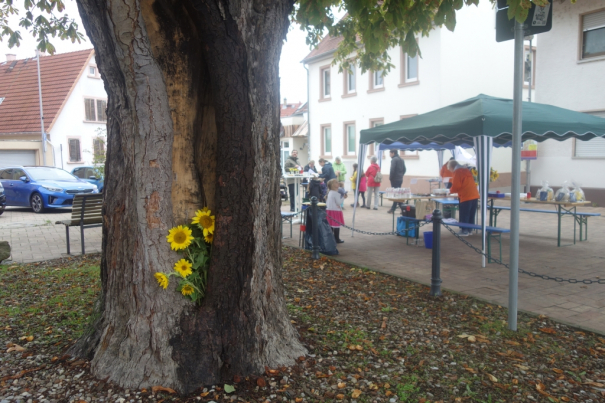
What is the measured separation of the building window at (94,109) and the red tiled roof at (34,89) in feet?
4.97

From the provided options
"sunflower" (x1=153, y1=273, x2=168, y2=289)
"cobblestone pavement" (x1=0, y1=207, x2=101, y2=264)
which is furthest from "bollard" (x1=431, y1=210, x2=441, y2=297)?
"cobblestone pavement" (x1=0, y1=207, x2=101, y2=264)

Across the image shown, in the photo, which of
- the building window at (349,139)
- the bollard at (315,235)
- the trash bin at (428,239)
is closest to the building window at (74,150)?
the building window at (349,139)

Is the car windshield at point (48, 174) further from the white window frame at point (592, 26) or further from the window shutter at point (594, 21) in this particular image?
the window shutter at point (594, 21)

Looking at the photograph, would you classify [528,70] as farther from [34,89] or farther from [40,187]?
[34,89]

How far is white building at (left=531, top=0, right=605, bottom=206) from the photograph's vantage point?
15.3 meters

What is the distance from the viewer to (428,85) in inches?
802

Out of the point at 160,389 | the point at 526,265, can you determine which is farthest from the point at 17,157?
the point at 160,389

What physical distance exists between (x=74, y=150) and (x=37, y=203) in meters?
15.0

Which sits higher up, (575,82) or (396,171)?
(575,82)

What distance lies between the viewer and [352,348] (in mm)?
4102

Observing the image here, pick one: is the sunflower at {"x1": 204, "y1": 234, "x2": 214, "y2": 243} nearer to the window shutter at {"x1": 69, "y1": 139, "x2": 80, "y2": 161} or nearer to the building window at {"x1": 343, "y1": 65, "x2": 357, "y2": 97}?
the building window at {"x1": 343, "y1": 65, "x2": 357, "y2": 97}

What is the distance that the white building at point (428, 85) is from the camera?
781 inches

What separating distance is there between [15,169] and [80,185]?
298 cm

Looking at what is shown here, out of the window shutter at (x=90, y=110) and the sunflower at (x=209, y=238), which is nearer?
the sunflower at (x=209, y=238)
